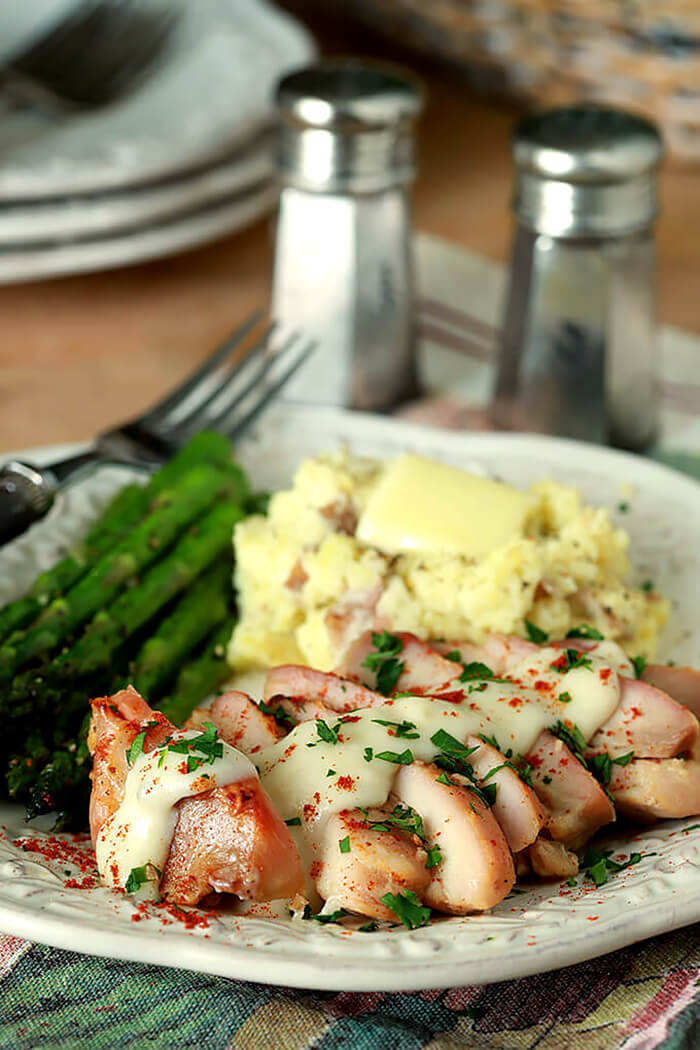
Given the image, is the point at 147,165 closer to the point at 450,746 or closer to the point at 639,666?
the point at 639,666

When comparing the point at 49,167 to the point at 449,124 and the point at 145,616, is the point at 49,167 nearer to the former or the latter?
the point at 145,616

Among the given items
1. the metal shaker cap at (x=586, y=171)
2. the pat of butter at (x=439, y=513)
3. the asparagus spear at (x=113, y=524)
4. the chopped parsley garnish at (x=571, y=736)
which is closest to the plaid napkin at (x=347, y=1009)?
the chopped parsley garnish at (x=571, y=736)

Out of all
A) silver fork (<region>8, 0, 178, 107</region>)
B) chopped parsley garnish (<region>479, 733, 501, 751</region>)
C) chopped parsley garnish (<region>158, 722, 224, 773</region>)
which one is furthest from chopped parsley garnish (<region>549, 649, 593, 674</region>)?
silver fork (<region>8, 0, 178, 107</region>)

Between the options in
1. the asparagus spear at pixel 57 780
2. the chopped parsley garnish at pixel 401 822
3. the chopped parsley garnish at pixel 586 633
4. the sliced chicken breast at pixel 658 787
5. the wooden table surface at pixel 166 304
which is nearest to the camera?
the chopped parsley garnish at pixel 401 822

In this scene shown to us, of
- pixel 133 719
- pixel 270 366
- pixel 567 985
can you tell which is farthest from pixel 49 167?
Answer: pixel 567 985

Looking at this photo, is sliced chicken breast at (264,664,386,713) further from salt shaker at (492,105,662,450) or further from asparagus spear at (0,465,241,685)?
salt shaker at (492,105,662,450)

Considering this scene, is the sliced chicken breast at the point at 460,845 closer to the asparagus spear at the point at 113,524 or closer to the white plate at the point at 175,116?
the asparagus spear at the point at 113,524
